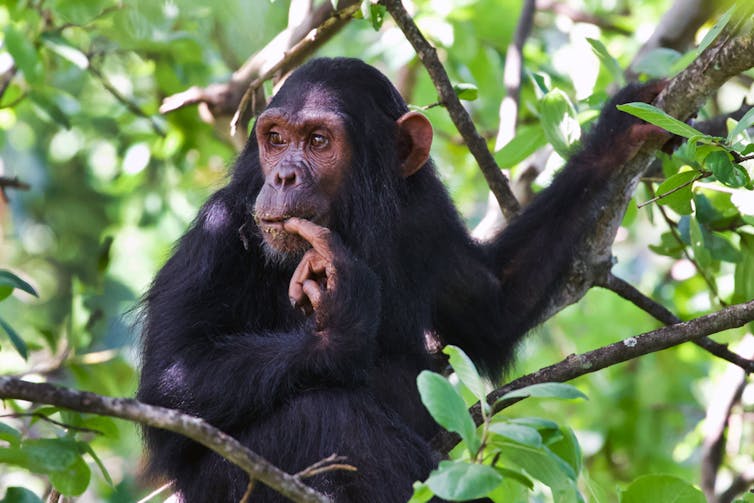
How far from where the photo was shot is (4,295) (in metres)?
3.86

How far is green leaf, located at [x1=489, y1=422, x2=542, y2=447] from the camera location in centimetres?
265

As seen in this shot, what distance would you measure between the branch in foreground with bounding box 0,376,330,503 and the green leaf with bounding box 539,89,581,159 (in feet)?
8.90

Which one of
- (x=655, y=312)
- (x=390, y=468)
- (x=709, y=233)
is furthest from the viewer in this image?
(x=655, y=312)

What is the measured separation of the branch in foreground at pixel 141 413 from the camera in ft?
8.46

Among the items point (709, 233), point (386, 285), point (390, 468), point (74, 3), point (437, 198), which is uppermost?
point (74, 3)

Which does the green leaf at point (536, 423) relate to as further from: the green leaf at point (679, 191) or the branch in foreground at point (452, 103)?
the branch in foreground at point (452, 103)

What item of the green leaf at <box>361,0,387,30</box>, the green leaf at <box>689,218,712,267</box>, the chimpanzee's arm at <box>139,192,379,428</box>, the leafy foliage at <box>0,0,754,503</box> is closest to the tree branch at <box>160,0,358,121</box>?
the leafy foliage at <box>0,0,754,503</box>

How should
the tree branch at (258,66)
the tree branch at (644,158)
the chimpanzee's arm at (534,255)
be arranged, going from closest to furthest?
the tree branch at (644,158), the chimpanzee's arm at (534,255), the tree branch at (258,66)

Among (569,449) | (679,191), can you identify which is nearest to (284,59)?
(679,191)

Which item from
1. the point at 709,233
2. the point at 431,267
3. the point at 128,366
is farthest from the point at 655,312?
the point at 128,366

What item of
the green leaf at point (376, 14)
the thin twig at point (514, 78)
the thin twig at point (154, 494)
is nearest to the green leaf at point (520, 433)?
the thin twig at point (154, 494)

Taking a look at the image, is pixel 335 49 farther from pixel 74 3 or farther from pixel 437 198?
pixel 437 198

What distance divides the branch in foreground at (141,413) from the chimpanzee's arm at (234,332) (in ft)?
Answer: 4.80

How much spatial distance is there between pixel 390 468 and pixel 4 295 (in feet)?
5.37
